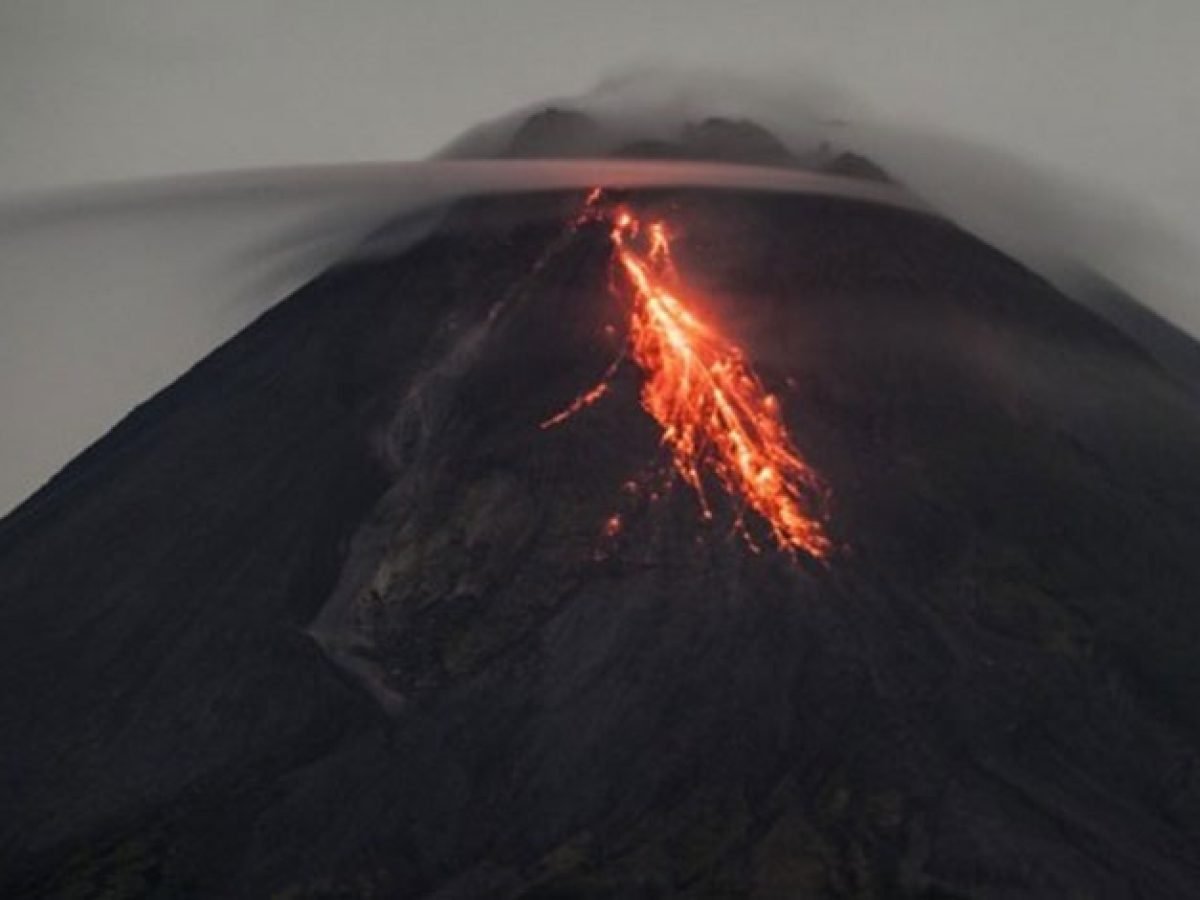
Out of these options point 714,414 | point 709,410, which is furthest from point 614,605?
point 709,410

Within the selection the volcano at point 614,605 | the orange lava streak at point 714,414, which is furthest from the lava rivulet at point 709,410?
the volcano at point 614,605

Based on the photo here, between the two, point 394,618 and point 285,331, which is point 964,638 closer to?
point 394,618

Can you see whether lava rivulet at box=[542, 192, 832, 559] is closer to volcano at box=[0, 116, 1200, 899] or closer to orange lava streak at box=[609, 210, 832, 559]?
orange lava streak at box=[609, 210, 832, 559]

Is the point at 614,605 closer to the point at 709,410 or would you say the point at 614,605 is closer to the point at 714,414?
the point at 714,414

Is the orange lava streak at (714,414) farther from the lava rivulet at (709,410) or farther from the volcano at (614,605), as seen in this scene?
the volcano at (614,605)

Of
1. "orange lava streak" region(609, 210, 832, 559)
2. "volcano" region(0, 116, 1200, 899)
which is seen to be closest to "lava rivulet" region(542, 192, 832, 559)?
"orange lava streak" region(609, 210, 832, 559)
